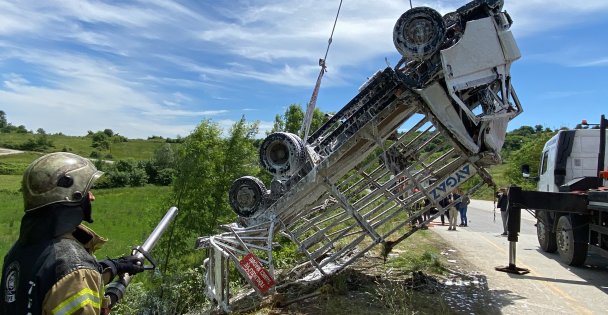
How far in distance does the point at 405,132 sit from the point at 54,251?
6274 mm

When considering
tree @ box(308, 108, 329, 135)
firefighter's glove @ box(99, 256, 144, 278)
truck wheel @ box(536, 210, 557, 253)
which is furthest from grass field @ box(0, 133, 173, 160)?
firefighter's glove @ box(99, 256, 144, 278)

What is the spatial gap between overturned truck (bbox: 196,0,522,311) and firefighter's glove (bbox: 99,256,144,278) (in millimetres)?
3935

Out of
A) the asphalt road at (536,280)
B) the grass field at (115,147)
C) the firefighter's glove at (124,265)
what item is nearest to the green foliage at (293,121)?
the asphalt road at (536,280)

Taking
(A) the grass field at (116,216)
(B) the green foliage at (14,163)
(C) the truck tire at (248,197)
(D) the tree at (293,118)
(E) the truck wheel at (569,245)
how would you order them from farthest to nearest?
(B) the green foliage at (14,163), (D) the tree at (293,118), (A) the grass field at (116,216), (E) the truck wheel at (569,245), (C) the truck tire at (248,197)

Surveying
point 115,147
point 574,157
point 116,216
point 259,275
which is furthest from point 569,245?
point 115,147

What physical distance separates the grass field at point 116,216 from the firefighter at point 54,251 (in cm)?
1197

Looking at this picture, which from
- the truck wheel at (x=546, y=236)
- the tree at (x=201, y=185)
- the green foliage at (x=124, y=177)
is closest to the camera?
the truck wheel at (x=546, y=236)

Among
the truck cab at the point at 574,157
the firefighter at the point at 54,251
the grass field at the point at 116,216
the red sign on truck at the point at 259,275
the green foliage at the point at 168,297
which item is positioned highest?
the truck cab at the point at 574,157

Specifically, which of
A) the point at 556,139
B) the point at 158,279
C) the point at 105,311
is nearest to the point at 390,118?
the point at 105,311

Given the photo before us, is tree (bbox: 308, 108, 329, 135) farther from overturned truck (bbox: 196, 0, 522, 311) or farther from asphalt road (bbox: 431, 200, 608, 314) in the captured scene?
overturned truck (bbox: 196, 0, 522, 311)

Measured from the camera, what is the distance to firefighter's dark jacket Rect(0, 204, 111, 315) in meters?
2.03

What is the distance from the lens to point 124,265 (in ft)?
8.99

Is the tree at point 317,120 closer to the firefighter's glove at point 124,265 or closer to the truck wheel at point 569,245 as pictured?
the truck wheel at point 569,245

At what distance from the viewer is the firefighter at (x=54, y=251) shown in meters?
2.04
